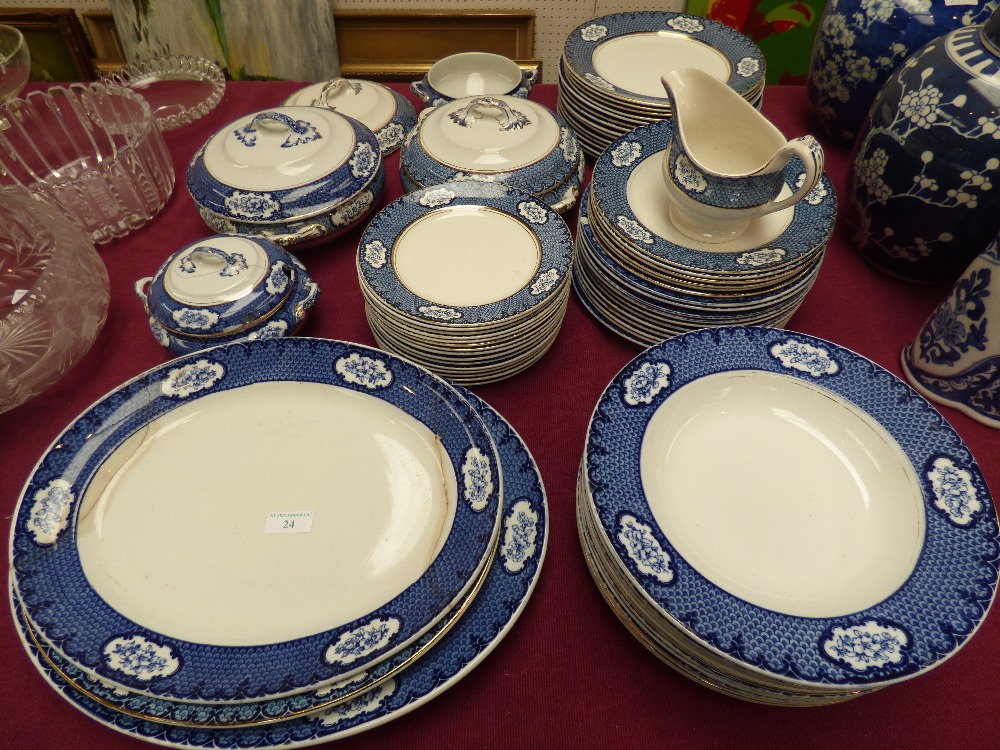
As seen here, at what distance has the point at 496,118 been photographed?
39.1 inches

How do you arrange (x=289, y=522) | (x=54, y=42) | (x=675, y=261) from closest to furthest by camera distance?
(x=289, y=522)
(x=675, y=261)
(x=54, y=42)

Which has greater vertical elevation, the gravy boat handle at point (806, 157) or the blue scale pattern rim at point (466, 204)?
the gravy boat handle at point (806, 157)

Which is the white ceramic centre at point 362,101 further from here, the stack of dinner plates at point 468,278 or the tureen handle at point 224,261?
the tureen handle at point 224,261

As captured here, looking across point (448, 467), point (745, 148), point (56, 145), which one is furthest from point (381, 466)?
point (56, 145)

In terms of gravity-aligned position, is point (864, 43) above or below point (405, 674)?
above

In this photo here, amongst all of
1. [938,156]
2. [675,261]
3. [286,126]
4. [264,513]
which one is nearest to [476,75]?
[286,126]

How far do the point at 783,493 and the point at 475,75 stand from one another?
3.36 feet

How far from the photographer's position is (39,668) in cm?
58

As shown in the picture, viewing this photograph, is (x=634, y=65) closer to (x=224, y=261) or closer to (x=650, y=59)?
(x=650, y=59)

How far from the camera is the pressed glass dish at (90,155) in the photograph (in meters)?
1.02

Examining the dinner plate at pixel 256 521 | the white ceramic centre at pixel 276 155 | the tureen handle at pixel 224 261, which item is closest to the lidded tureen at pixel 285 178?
the white ceramic centre at pixel 276 155

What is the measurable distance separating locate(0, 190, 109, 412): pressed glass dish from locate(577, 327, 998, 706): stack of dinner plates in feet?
2.32

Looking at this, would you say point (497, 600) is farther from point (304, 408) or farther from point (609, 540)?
point (304, 408)

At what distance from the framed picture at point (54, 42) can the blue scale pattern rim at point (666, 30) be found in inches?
61.0
